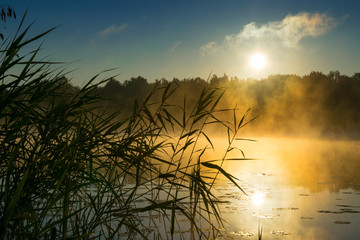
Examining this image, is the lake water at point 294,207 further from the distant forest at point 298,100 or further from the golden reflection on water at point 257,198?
the distant forest at point 298,100

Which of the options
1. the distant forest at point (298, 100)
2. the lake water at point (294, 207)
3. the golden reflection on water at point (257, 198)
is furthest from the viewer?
the distant forest at point (298, 100)

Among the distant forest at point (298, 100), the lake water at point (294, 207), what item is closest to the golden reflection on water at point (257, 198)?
the lake water at point (294, 207)

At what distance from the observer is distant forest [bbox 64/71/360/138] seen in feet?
114

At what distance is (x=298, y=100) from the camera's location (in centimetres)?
3738

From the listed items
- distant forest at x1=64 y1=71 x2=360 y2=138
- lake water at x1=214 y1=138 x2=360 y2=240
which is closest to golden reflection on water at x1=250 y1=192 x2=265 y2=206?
lake water at x1=214 y1=138 x2=360 y2=240

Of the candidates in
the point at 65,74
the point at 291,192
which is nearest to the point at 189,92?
the point at 291,192

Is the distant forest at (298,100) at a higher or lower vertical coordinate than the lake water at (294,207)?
higher

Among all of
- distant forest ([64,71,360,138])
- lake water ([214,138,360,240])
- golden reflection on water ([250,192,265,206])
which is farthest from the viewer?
distant forest ([64,71,360,138])

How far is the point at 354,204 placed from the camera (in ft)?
17.6

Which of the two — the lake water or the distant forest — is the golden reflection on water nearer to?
the lake water

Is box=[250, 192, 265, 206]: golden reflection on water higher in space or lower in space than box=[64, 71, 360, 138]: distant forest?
lower

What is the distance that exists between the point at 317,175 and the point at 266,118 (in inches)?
→ 1219

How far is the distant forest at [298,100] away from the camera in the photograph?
114 feet

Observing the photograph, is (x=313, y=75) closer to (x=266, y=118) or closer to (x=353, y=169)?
(x=266, y=118)
